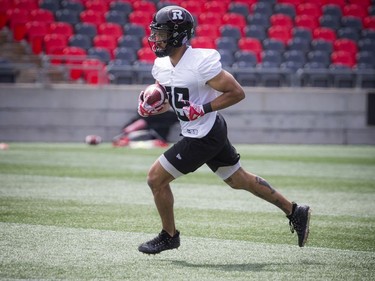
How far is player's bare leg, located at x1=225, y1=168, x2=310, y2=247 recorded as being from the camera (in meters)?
6.60

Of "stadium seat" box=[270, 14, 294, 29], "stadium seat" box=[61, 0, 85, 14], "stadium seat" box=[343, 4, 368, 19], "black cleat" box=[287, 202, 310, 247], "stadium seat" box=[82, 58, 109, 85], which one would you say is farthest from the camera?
"stadium seat" box=[343, 4, 368, 19]

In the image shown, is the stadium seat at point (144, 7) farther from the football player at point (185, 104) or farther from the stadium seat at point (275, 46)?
the football player at point (185, 104)

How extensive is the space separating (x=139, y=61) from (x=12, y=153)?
5.66 meters

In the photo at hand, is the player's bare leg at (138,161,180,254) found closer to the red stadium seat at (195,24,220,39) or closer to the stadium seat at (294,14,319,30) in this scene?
the red stadium seat at (195,24,220,39)

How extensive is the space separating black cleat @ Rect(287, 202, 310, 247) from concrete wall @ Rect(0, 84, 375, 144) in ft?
40.7

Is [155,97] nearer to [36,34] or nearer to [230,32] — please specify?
[36,34]

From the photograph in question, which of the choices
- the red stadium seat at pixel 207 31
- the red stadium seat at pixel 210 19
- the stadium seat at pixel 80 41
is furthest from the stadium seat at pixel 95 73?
the red stadium seat at pixel 210 19

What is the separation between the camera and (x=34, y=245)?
6426 millimetres

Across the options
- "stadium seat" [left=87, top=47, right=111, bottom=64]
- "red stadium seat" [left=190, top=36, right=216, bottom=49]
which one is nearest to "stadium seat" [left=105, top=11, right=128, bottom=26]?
"stadium seat" [left=87, top=47, right=111, bottom=64]

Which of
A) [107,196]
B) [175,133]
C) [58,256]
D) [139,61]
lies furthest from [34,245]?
[139,61]

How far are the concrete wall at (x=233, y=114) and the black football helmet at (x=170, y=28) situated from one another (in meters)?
12.6

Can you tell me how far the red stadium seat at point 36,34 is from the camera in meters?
20.1

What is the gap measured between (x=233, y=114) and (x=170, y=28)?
13278 mm

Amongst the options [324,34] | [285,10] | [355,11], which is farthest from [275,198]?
[355,11]
